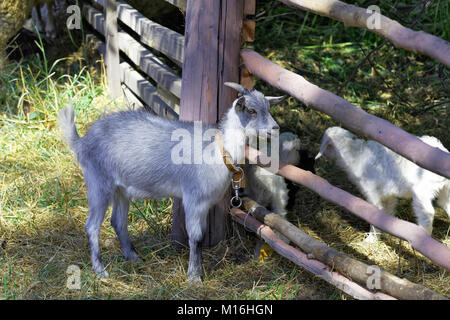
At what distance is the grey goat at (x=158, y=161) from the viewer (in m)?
3.85

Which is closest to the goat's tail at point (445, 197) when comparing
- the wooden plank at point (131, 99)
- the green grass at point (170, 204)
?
the green grass at point (170, 204)

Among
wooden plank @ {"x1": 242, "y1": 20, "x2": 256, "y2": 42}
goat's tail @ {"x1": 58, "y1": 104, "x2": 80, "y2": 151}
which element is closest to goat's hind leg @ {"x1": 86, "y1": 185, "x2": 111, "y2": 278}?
Answer: goat's tail @ {"x1": 58, "y1": 104, "x2": 80, "y2": 151}

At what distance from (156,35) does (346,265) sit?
2758 mm

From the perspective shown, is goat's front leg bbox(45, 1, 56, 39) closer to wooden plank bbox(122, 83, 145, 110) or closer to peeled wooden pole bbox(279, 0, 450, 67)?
wooden plank bbox(122, 83, 145, 110)

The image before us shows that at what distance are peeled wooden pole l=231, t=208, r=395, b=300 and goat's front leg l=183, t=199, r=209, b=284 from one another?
442 mm

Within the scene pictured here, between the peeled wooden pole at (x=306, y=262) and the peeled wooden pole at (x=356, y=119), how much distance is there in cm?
87

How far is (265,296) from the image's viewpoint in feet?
12.8

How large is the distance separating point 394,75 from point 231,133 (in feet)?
13.0

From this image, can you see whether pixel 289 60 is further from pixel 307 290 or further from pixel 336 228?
pixel 307 290

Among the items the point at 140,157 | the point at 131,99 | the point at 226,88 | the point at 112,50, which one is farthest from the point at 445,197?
the point at 112,50

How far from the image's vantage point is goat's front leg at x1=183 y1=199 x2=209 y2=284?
3.99 metres

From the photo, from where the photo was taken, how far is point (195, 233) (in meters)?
A: 4.04

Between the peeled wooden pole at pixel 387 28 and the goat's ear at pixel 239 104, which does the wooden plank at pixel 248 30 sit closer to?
the peeled wooden pole at pixel 387 28

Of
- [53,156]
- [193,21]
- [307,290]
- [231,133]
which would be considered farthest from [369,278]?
[53,156]
